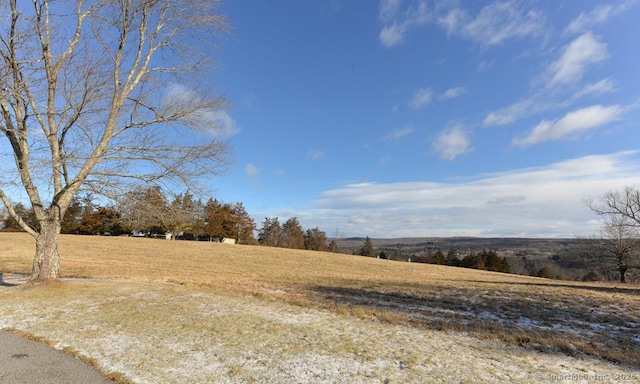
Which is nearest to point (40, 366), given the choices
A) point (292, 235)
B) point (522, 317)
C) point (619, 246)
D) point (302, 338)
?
point (302, 338)

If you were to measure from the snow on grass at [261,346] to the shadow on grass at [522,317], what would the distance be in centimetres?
79

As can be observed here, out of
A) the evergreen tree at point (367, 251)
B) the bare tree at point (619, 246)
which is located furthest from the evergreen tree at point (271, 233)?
the bare tree at point (619, 246)

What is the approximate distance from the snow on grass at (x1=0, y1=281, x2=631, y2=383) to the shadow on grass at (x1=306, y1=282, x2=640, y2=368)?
79 cm

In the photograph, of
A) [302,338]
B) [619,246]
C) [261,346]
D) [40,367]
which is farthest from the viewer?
[619,246]

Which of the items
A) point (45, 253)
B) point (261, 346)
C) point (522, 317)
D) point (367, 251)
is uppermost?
point (45, 253)

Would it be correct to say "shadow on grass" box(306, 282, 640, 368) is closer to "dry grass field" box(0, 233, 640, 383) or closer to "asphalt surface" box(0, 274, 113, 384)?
"dry grass field" box(0, 233, 640, 383)

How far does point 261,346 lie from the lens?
21.1 feet

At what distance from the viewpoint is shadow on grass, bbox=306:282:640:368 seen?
7.45m

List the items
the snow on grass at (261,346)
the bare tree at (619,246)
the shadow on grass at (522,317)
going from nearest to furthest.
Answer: the snow on grass at (261,346) < the shadow on grass at (522,317) < the bare tree at (619,246)

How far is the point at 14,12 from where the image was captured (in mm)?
10672

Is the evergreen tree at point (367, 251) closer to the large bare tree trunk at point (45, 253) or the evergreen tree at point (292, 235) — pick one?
the evergreen tree at point (292, 235)

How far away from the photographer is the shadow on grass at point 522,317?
7.45m

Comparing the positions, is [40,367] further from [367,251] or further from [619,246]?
[367,251]

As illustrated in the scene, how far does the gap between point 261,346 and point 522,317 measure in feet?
30.9
